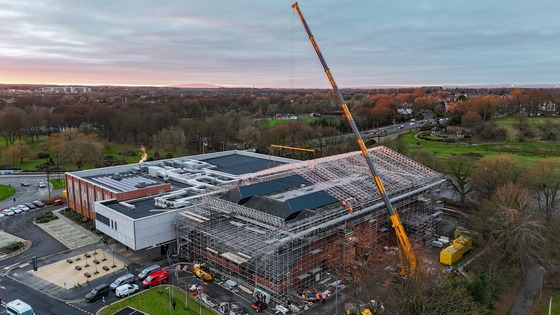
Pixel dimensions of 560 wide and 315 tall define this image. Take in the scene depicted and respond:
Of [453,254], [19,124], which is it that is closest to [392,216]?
[453,254]

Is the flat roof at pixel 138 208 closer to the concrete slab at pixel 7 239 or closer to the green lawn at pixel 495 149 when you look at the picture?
the concrete slab at pixel 7 239

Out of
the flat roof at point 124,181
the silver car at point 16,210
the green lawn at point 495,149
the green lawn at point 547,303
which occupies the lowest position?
the green lawn at point 547,303

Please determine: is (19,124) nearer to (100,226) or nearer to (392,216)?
(100,226)

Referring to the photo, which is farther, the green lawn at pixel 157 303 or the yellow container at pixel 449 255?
the yellow container at pixel 449 255

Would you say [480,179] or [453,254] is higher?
[480,179]

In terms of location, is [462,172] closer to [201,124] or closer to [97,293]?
[97,293]

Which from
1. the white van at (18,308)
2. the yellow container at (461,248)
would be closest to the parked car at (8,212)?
the white van at (18,308)

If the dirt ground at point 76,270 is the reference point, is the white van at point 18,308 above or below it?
above

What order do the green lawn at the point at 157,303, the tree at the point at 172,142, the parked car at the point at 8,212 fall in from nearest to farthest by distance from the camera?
1. the green lawn at the point at 157,303
2. the parked car at the point at 8,212
3. the tree at the point at 172,142
